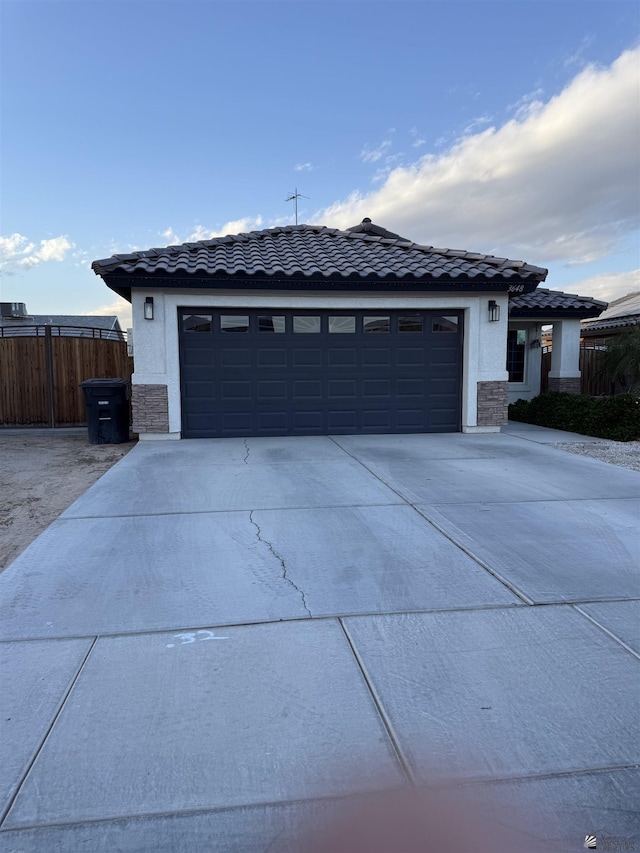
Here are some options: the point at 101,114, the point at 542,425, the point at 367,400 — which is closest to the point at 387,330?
the point at 367,400

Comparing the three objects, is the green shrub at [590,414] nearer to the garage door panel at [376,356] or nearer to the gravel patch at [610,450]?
the gravel patch at [610,450]

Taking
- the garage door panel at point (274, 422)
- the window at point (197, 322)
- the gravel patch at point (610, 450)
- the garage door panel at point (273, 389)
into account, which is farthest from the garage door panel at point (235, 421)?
the gravel patch at point (610, 450)

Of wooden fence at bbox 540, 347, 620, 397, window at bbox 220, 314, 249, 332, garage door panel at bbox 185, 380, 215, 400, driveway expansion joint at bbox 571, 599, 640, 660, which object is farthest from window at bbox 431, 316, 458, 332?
driveway expansion joint at bbox 571, 599, 640, 660

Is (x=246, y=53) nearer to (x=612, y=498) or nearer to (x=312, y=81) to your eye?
(x=312, y=81)

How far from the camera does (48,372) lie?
13383 mm

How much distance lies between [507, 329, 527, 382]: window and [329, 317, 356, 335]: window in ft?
20.2

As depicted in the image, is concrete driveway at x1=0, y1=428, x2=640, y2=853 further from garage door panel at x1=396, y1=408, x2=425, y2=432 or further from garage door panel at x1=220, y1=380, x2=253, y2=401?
garage door panel at x1=396, y1=408, x2=425, y2=432

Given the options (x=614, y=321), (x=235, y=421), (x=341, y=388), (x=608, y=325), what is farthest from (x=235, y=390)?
(x=614, y=321)

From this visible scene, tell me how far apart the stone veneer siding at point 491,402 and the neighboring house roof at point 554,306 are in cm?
342

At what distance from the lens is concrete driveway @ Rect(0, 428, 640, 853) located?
2084 mm

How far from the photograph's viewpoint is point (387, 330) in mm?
11508

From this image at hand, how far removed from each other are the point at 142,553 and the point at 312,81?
1248cm

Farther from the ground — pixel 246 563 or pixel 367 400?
pixel 367 400

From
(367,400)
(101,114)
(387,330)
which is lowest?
(367,400)
